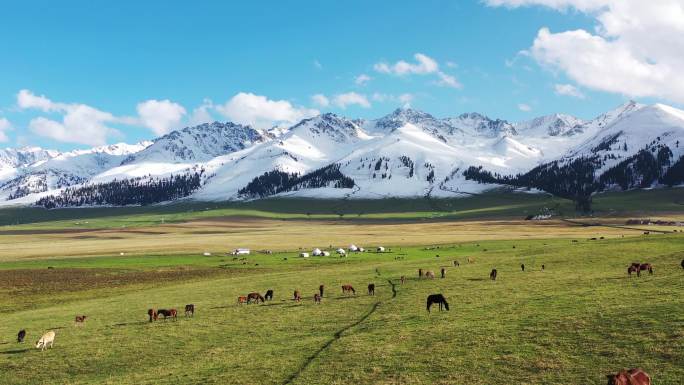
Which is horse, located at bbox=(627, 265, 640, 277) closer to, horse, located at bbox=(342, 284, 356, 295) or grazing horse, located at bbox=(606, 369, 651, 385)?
horse, located at bbox=(342, 284, 356, 295)

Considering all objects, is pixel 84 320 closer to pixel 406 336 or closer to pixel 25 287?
pixel 406 336

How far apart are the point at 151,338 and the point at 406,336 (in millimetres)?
18900

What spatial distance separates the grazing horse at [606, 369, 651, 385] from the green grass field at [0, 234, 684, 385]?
2065 millimetres

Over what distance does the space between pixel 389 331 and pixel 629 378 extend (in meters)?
15.8

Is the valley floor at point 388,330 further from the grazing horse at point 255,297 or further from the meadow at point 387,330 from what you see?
the grazing horse at point 255,297

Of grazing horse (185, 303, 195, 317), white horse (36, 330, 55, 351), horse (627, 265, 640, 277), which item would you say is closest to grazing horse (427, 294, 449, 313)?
horse (627, 265, 640, 277)

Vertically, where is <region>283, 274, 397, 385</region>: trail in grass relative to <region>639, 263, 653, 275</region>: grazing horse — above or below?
below

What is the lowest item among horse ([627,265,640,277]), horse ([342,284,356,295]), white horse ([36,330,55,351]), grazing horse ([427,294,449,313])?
white horse ([36,330,55,351])

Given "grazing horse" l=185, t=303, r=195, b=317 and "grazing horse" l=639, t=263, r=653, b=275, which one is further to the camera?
"grazing horse" l=639, t=263, r=653, b=275

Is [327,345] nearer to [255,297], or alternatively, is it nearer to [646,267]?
[255,297]

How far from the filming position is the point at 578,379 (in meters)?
20.6

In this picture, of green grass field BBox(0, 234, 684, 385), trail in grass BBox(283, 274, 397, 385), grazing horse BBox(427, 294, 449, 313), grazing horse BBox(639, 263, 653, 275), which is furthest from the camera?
grazing horse BBox(639, 263, 653, 275)

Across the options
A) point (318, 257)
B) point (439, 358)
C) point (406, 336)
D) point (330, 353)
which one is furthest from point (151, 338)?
point (318, 257)

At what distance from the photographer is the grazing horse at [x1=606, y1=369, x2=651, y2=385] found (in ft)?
58.3
